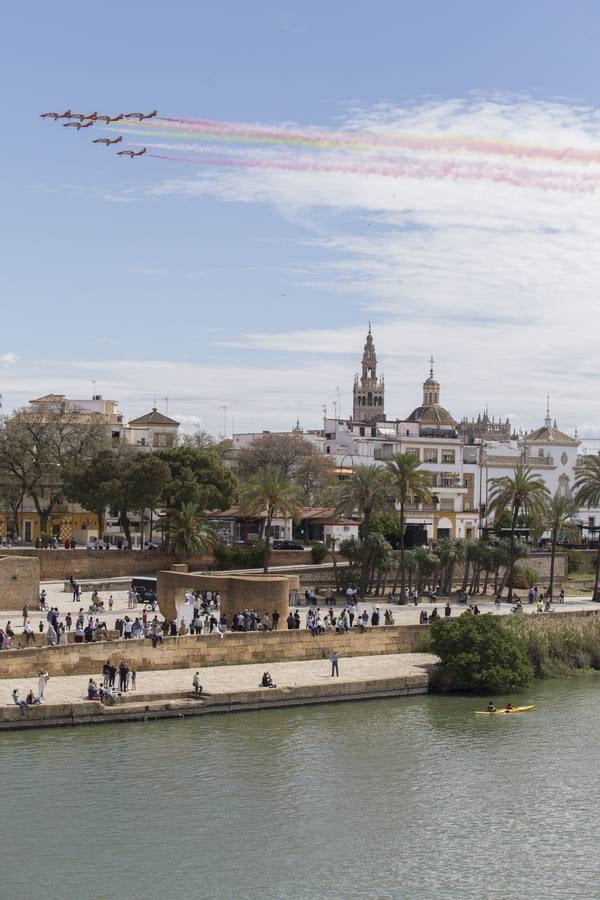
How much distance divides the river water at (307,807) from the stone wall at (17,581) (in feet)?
54.7

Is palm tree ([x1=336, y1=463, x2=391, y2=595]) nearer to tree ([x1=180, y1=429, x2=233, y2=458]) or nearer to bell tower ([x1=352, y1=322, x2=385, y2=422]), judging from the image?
tree ([x1=180, y1=429, x2=233, y2=458])

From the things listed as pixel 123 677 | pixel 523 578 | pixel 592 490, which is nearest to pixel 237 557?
pixel 523 578

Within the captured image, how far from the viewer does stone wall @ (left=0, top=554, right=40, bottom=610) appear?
57.6 m

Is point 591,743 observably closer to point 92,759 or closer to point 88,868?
point 92,759

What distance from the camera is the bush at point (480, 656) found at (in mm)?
50375

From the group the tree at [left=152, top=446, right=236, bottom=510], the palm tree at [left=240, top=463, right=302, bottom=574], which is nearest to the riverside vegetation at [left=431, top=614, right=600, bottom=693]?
the palm tree at [left=240, top=463, right=302, bottom=574]

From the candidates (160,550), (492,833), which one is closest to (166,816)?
(492,833)

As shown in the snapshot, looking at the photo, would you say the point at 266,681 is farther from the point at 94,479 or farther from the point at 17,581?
the point at 94,479

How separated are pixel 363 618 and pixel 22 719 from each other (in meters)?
18.2

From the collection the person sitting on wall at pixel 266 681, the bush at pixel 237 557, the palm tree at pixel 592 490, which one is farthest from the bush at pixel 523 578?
the person sitting on wall at pixel 266 681

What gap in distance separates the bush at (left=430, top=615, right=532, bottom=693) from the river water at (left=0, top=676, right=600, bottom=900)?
364cm

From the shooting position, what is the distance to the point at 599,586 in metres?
75.6

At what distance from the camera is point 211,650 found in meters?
49.6

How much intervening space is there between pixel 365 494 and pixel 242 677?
798 inches
